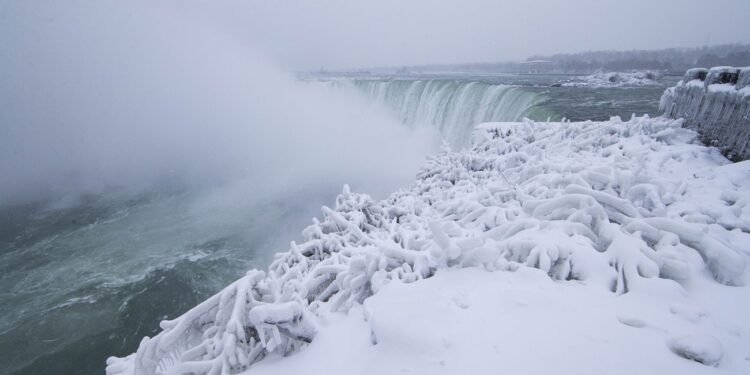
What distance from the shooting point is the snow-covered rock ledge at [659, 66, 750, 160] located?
17.3 ft

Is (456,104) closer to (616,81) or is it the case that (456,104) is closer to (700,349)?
(700,349)

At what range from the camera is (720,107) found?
235 inches

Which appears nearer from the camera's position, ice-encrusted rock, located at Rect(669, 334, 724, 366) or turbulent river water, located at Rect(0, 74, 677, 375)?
ice-encrusted rock, located at Rect(669, 334, 724, 366)

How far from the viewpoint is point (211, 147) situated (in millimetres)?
34500

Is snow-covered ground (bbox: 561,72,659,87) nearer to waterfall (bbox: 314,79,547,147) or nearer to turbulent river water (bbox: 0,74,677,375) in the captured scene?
turbulent river water (bbox: 0,74,677,375)

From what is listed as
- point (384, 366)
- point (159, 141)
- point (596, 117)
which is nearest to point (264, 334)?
point (384, 366)

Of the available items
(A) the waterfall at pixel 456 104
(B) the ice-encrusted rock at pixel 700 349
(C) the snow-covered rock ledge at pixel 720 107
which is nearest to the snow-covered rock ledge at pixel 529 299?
(B) the ice-encrusted rock at pixel 700 349

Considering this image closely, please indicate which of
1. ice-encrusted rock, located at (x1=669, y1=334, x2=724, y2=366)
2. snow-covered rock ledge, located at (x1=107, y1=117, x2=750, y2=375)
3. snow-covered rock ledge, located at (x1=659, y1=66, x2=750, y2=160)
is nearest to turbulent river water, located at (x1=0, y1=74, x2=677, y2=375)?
snow-covered rock ledge, located at (x1=659, y1=66, x2=750, y2=160)

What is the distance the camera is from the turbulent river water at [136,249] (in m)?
9.27

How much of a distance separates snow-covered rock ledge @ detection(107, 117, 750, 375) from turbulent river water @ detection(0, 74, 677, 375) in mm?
8116

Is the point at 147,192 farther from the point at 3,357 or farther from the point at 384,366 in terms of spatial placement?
the point at 384,366

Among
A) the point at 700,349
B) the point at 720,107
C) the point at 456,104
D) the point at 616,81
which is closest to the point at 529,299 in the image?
the point at 700,349

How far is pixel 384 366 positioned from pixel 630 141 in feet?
24.2

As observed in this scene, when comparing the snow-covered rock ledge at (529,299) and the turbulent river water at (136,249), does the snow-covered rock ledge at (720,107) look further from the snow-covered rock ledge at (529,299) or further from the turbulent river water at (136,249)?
the turbulent river water at (136,249)
